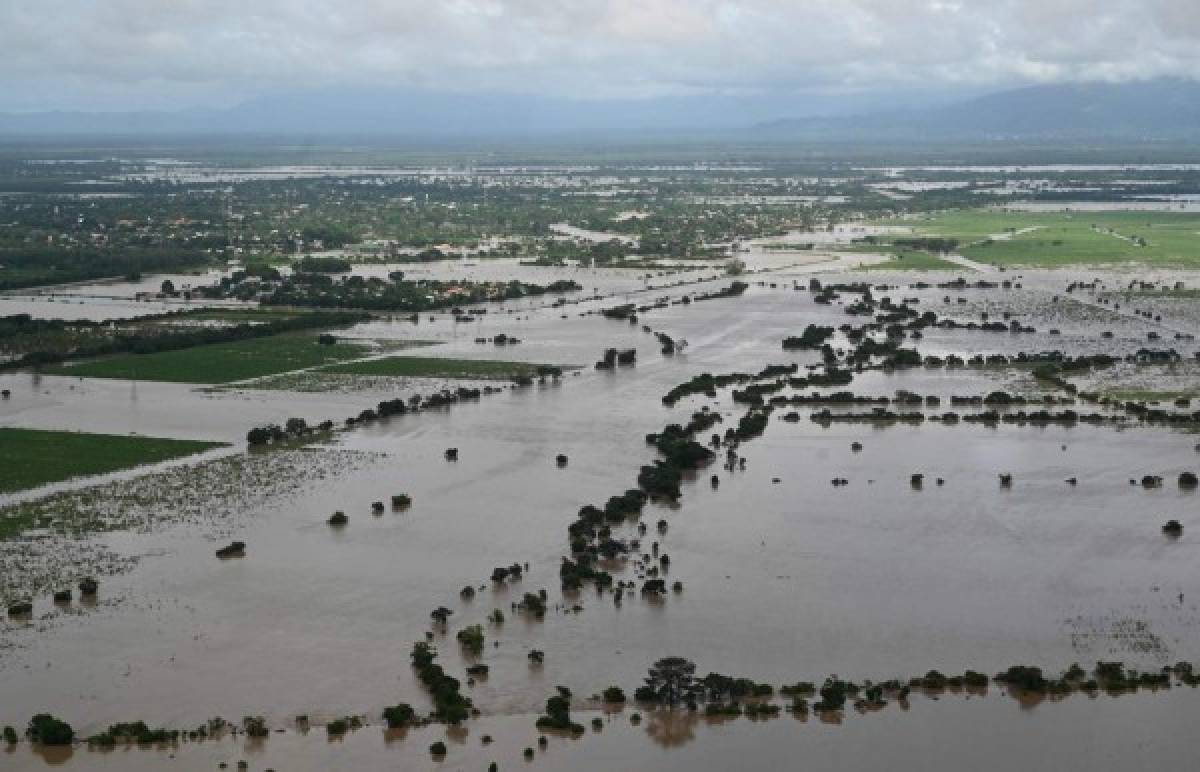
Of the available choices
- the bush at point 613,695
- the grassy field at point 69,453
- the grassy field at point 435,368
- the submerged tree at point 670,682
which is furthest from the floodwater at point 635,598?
the grassy field at point 435,368

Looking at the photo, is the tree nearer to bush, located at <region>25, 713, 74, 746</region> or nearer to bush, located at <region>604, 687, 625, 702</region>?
bush, located at <region>604, 687, 625, 702</region>

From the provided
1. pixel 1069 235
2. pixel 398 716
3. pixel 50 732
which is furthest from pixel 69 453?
pixel 1069 235

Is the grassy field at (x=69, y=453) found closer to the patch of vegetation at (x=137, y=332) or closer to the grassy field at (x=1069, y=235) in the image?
the patch of vegetation at (x=137, y=332)

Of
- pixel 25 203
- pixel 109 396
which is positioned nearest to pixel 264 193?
pixel 25 203

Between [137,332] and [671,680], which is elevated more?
[137,332]

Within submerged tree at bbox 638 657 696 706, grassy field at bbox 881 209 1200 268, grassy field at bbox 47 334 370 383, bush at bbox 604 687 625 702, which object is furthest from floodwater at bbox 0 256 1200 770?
grassy field at bbox 881 209 1200 268

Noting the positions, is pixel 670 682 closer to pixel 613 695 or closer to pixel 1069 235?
pixel 613 695
